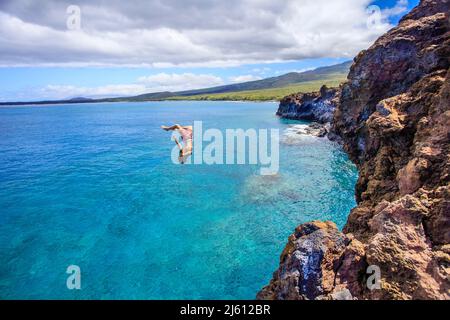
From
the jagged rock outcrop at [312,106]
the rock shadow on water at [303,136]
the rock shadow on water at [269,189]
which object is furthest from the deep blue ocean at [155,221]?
the jagged rock outcrop at [312,106]

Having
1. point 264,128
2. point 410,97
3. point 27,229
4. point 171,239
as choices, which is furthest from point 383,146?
point 264,128

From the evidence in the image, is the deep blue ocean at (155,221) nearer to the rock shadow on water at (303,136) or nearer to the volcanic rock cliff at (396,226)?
the volcanic rock cliff at (396,226)

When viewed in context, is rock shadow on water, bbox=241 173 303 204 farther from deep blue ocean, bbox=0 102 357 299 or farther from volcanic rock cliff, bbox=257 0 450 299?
volcanic rock cliff, bbox=257 0 450 299

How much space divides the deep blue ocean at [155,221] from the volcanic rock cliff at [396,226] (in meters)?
11.0

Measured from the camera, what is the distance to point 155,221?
3241 cm

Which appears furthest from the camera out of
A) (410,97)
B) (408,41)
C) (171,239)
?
(171,239)

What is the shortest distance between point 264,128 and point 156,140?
41.1m

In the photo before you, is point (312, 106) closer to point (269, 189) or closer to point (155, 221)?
point (269, 189)

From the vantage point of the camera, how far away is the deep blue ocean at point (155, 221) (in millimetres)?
22500

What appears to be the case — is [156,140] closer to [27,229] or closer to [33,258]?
[27,229]

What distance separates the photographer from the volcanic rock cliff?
384 inches

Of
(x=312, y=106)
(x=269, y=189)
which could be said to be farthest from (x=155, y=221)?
(x=312, y=106)
